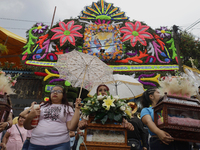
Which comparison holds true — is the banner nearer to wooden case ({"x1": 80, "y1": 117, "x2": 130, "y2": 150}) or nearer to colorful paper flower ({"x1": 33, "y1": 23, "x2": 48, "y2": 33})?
colorful paper flower ({"x1": 33, "y1": 23, "x2": 48, "y2": 33})

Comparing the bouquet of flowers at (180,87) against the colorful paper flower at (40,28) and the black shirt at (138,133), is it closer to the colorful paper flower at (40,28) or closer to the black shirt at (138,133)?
the black shirt at (138,133)

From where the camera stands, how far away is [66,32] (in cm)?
1123

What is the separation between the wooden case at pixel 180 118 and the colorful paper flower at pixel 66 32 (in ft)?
31.8

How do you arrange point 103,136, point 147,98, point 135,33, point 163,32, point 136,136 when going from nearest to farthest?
point 103,136 → point 147,98 → point 136,136 → point 135,33 → point 163,32

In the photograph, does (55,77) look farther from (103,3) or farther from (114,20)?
(103,3)

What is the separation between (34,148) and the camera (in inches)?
83.4

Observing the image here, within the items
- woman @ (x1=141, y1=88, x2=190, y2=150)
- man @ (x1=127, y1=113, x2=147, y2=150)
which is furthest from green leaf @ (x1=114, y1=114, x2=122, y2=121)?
man @ (x1=127, y1=113, x2=147, y2=150)

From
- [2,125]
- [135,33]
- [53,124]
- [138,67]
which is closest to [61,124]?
[53,124]

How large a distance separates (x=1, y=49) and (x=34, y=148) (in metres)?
15.7

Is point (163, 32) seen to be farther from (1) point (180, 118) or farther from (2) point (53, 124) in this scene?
(2) point (53, 124)

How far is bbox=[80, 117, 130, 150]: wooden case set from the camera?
2.09 meters

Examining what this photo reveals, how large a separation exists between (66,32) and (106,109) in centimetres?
1006

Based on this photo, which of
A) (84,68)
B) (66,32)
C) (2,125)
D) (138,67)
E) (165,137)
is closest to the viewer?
(165,137)

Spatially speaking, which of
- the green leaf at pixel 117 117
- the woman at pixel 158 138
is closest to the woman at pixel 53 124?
the green leaf at pixel 117 117
